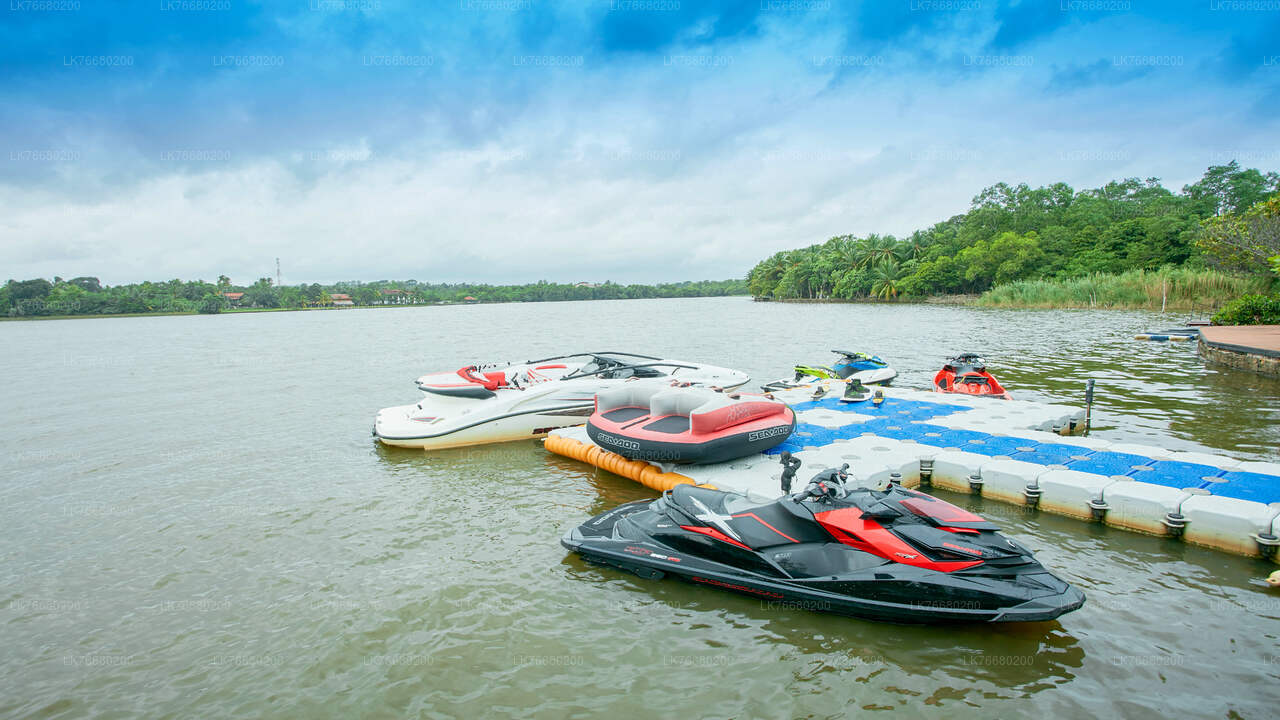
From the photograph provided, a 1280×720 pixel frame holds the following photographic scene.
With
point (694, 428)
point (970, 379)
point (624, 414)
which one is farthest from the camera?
point (970, 379)

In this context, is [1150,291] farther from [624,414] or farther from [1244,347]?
[624,414]

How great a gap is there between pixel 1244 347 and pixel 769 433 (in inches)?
673

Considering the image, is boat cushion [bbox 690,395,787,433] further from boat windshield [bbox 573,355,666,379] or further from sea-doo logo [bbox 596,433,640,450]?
→ boat windshield [bbox 573,355,666,379]

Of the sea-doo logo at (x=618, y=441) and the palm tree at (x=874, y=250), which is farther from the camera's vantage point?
the palm tree at (x=874, y=250)

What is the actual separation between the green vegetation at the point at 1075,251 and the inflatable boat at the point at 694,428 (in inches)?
1246

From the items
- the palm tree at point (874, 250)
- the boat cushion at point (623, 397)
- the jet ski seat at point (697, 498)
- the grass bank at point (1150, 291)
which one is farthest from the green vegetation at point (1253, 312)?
the palm tree at point (874, 250)

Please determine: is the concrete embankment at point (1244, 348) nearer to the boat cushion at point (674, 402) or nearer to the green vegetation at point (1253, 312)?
the green vegetation at point (1253, 312)

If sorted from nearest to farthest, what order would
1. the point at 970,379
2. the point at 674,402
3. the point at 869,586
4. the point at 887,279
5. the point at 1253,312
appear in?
the point at 869,586 → the point at 674,402 → the point at 970,379 → the point at 1253,312 → the point at 887,279

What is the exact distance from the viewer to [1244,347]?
53.4ft

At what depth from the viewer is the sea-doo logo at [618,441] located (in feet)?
26.3

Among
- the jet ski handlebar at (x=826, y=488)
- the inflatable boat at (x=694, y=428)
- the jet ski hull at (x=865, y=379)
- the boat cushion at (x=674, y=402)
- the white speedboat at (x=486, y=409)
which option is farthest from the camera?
the jet ski hull at (x=865, y=379)

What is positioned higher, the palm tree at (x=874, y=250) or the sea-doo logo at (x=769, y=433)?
the palm tree at (x=874, y=250)

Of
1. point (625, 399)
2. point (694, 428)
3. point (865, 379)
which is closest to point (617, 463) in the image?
point (625, 399)

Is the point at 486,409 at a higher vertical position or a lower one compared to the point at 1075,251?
lower
